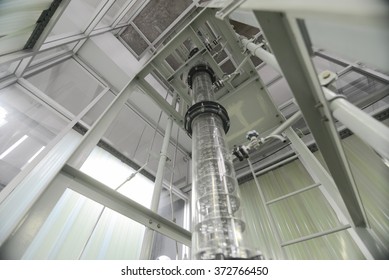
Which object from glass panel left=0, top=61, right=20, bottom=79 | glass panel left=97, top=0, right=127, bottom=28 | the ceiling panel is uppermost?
glass panel left=97, top=0, right=127, bottom=28

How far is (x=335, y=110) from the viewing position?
532 mm

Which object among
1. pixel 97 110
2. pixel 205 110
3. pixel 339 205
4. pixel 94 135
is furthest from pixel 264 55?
pixel 97 110

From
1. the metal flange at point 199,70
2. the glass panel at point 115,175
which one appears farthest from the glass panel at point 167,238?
the metal flange at point 199,70

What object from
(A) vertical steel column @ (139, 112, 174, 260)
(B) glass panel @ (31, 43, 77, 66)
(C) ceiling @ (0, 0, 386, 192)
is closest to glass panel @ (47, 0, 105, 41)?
(C) ceiling @ (0, 0, 386, 192)

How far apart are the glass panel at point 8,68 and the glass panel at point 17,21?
39cm

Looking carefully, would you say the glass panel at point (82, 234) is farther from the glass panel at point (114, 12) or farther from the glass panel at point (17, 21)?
the glass panel at point (114, 12)

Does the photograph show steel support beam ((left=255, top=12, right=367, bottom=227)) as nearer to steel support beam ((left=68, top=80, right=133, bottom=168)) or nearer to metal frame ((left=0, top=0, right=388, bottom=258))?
metal frame ((left=0, top=0, right=388, bottom=258))

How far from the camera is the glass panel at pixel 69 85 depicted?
214 centimetres

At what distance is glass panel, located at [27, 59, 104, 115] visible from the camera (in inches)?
84.3

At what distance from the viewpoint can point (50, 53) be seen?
2072 mm

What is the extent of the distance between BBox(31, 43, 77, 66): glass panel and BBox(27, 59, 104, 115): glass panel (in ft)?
0.44

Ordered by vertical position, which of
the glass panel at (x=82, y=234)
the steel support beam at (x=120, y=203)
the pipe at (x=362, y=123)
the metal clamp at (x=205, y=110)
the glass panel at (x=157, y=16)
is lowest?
the pipe at (x=362, y=123)
